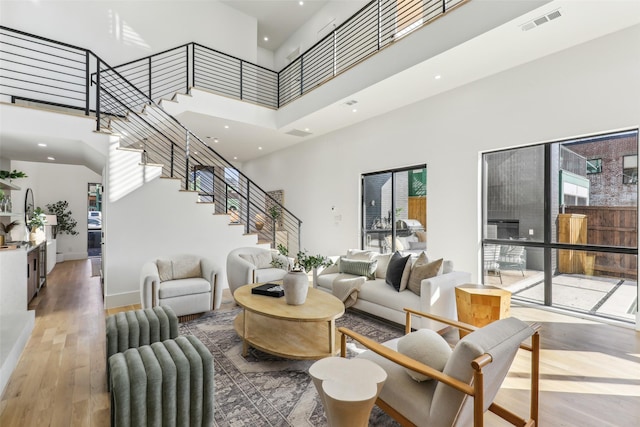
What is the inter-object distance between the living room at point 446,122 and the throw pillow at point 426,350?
3.57 metres

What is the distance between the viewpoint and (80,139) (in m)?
4.46

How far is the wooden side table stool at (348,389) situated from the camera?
4.83 feet

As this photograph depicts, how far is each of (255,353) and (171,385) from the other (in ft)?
4.43

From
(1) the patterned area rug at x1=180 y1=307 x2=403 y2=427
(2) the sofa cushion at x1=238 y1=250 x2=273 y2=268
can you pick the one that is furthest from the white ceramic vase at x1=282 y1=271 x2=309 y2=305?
(2) the sofa cushion at x1=238 y1=250 x2=273 y2=268

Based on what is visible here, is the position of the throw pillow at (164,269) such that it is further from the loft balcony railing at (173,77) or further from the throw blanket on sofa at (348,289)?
the throw blanket on sofa at (348,289)

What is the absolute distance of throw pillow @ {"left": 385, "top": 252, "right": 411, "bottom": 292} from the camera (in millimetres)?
3785

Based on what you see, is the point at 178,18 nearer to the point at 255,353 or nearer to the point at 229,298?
the point at 229,298

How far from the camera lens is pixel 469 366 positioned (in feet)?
4.66

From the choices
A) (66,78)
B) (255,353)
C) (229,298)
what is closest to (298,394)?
(255,353)

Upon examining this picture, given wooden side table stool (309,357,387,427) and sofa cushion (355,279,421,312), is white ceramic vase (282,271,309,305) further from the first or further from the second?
wooden side table stool (309,357,387,427)

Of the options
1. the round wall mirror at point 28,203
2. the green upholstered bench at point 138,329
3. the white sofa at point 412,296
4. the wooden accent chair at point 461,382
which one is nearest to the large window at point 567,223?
the white sofa at point 412,296

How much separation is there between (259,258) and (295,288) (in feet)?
7.18

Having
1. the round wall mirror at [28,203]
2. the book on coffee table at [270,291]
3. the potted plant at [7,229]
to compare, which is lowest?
the book on coffee table at [270,291]

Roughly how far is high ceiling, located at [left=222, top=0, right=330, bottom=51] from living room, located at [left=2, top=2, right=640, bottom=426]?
1.31 ft
